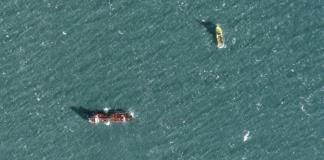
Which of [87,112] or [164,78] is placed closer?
[164,78]

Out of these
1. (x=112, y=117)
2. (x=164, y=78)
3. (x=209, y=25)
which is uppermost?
(x=209, y=25)

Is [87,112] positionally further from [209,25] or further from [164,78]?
[209,25]

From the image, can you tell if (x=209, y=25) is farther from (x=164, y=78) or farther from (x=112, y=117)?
(x=112, y=117)

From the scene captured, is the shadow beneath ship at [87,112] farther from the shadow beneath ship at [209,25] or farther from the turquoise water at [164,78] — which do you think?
the shadow beneath ship at [209,25]

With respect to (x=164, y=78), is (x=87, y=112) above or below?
below

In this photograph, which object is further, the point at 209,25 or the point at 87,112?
the point at 87,112

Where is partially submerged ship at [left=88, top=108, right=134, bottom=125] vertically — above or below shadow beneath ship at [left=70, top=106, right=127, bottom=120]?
below

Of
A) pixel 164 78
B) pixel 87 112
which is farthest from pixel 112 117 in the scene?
pixel 164 78

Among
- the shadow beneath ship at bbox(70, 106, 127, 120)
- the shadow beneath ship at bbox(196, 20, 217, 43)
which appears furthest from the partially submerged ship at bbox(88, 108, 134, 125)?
the shadow beneath ship at bbox(196, 20, 217, 43)

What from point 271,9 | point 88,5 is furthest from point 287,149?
point 88,5

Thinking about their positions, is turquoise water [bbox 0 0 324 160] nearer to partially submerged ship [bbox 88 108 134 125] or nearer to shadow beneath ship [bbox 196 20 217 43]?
shadow beneath ship [bbox 196 20 217 43]
